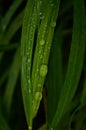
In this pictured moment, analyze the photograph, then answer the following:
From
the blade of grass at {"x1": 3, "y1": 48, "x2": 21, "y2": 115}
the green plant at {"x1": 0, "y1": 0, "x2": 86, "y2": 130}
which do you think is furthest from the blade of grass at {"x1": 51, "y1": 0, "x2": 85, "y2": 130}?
the blade of grass at {"x1": 3, "y1": 48, "x2": 21, "y2": 115}

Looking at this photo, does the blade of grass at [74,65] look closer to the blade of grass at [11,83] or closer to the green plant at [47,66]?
the green plant at [47,66]

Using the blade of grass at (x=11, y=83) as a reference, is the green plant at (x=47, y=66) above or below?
above

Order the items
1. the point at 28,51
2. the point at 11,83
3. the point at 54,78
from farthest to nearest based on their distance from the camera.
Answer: the point at 11,83, the point at 54,78, the point at 28,51

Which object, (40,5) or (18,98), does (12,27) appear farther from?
(40,5)

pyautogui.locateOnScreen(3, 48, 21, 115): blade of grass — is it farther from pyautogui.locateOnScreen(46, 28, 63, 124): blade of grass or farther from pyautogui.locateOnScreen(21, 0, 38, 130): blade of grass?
pyautogui.locateOnScreen(21, 0, 38, 130): blade of grass

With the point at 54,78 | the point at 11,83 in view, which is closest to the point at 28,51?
the point at 54,78

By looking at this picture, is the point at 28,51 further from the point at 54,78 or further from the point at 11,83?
the point at 11,83

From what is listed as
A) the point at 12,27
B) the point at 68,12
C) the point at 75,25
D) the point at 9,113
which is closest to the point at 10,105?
the point at 9,113

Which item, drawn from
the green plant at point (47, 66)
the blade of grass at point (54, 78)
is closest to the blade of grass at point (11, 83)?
the green plant at point (47, 66)
